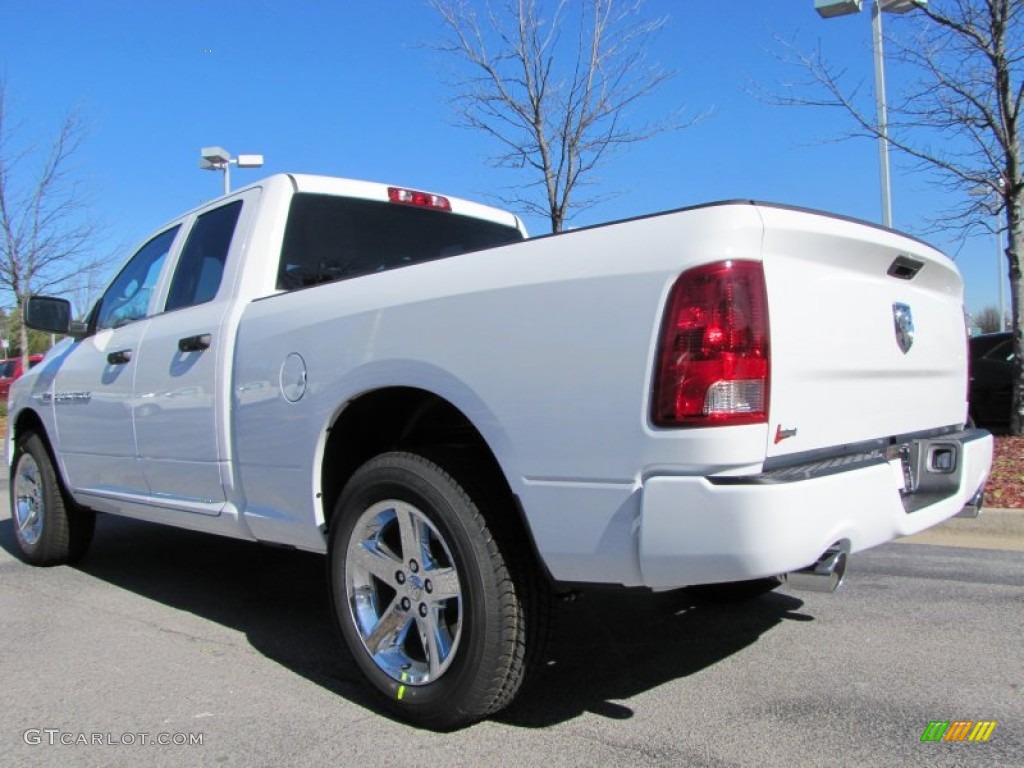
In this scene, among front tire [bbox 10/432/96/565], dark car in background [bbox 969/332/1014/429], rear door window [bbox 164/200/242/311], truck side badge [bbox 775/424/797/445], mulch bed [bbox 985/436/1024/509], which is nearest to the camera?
truck side badge [bbox 775/424/797/445]

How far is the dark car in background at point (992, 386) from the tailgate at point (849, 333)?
26.7 feet

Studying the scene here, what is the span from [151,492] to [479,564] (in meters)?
2.32

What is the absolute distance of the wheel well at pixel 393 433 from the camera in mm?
2875

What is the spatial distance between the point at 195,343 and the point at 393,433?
1.12m

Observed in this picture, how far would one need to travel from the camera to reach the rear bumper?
83.4 inches

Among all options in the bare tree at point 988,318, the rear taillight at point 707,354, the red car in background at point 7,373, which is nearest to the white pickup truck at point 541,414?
the rear taillight at point 707,354

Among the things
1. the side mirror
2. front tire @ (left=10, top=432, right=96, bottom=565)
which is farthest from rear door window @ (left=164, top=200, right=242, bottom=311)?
front tire @ (left=10, top=432, right=96, bottom=565)

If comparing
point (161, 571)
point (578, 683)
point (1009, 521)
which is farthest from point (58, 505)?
point (1009, 521)

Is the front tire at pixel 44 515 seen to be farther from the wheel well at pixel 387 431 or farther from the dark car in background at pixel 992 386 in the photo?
the dark car in background at pixel 992 386

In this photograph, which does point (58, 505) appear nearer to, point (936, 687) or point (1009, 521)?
point (936, 687)

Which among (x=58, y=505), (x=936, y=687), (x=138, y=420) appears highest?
(x=138, y=420)

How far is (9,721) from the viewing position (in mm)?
2947

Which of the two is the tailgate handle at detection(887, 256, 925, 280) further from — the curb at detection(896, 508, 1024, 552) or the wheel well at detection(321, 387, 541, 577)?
the curb at detection(896, 508, 1024, 552)

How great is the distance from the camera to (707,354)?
2.19m
